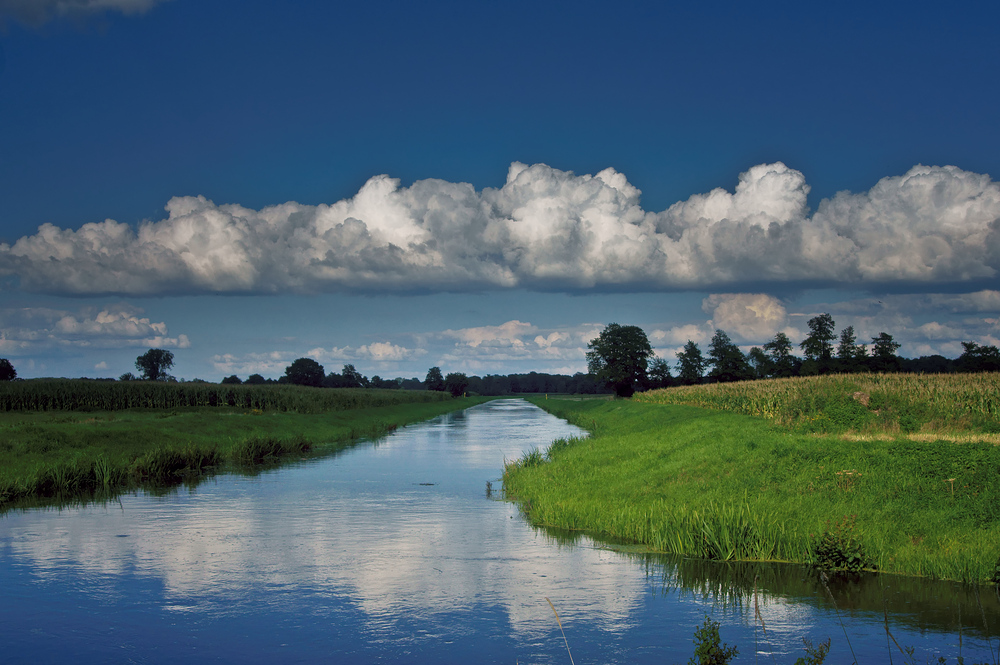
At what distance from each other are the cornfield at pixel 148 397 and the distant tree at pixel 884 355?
80.3 meters

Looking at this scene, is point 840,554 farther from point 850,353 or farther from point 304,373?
point 304,373

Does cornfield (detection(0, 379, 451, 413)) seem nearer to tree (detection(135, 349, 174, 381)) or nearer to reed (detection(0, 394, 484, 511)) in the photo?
reed (detection(0, 394, 484, 511))

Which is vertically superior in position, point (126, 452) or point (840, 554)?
point (126, 452)

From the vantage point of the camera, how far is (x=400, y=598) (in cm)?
1309

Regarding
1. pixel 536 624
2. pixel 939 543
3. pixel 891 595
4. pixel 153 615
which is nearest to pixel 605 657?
pixel 536 624

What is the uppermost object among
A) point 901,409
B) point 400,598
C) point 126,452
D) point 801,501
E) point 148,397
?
point 148,397

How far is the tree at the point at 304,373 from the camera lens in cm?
18175

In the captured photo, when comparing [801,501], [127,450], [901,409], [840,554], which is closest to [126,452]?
[127,450]

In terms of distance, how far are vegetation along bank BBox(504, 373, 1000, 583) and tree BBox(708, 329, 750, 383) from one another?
104 meters

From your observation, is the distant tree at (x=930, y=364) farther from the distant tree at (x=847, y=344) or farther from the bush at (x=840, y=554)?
the bush at (x=840, y=554)

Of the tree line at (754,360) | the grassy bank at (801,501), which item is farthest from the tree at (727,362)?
the grassy bank at (801,501)

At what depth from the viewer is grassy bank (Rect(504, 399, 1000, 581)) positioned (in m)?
14.8

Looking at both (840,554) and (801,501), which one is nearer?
(840,554)

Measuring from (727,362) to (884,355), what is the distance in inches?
1069
